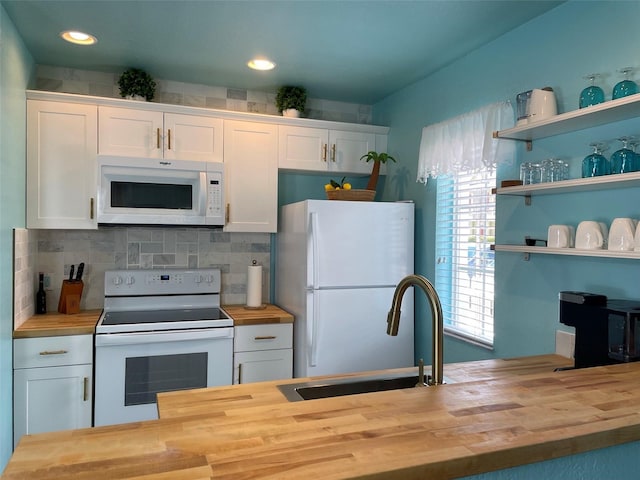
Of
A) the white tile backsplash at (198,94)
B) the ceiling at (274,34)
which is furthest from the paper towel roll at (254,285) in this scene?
the ceiling at (274,34)

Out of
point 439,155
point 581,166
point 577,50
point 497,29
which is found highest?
point 497,29

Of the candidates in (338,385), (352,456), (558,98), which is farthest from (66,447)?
(558,98)

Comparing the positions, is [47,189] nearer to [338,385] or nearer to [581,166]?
[338,385]

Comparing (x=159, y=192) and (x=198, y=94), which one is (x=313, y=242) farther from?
(x=198, y=94)

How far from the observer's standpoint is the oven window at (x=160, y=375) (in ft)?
9.02

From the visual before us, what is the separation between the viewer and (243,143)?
3.28m

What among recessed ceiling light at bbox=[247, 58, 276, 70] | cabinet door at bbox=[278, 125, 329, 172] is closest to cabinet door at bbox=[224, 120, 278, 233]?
cabinet door at bbox=[278, 125, 329, 172]

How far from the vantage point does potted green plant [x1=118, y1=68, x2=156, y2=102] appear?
3062 millimetres

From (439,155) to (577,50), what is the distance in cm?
95

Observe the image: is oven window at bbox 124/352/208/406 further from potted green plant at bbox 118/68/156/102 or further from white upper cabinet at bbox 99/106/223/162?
potted green plant at bbox 118/68/156/102

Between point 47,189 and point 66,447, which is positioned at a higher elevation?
point 47,189

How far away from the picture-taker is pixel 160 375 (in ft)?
9.20

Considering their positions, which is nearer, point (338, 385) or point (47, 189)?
point (338, 385)

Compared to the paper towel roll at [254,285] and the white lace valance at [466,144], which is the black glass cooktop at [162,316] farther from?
the white lace valance at [466,144]
